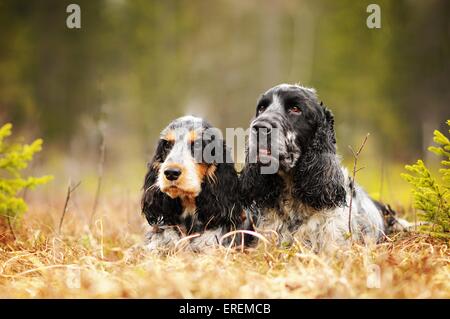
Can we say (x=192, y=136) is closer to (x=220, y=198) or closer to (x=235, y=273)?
(x=220, y=198)

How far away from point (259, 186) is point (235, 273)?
106 cm

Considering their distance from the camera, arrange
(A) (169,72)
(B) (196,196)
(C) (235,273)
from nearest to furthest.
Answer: (C) (235,273) → (B) (196,196) → (A) (169,72)

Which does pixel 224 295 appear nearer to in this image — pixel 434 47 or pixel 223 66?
pixel 434 47

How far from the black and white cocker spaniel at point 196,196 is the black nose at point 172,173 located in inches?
5.7

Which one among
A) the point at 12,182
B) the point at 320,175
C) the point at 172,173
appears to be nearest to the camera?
the point at 172,173

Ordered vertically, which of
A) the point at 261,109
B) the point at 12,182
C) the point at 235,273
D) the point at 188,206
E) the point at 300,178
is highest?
the point at 261,109

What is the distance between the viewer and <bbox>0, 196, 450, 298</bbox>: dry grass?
10.1ft

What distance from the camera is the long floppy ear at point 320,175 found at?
13.5 feet

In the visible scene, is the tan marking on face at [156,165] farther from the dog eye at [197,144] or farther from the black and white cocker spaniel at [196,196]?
the dog eye at [197,144]

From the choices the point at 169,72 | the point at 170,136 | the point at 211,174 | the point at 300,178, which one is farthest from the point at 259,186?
the point at 169,72

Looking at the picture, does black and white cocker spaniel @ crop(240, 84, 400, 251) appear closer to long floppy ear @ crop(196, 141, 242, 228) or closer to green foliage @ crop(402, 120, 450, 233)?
long floppy ear @ crop(196, 141, 242, 228)

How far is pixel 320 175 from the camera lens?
412 cm
